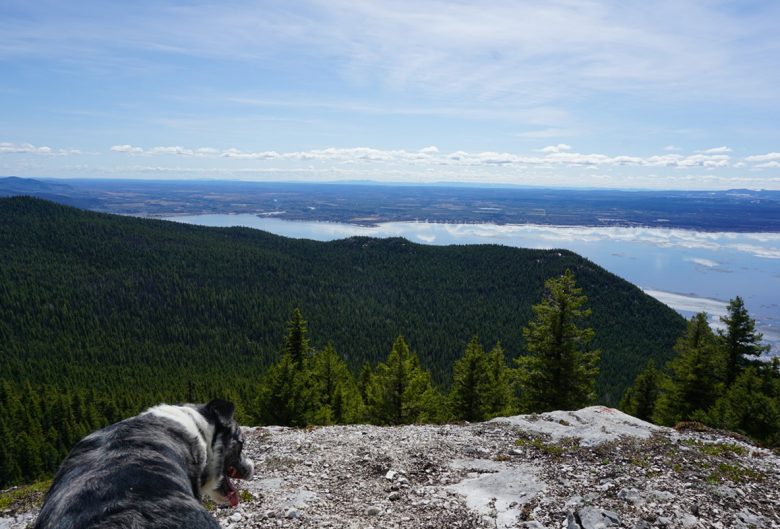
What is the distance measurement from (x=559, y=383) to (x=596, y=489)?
15.1 m

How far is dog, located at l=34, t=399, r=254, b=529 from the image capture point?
262cm

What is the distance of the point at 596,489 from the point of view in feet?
27.9

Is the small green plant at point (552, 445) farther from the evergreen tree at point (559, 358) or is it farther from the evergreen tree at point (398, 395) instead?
the evergreen tree at point (398, 395)

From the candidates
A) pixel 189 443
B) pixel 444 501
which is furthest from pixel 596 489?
pixel 189 443

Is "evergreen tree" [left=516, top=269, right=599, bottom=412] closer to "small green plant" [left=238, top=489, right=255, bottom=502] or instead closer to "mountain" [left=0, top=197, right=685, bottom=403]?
"small green plant" [left=238, top=489, right=255, bottom=502]

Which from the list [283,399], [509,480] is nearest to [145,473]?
[509,480]

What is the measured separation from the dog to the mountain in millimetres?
77011

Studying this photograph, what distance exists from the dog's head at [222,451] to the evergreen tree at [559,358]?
769 inches

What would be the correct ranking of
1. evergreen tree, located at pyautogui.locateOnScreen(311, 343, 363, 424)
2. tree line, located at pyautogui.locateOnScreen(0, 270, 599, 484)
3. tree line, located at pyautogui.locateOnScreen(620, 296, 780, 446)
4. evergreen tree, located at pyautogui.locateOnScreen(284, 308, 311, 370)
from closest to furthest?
1. tree line, located at pyautogui.locateOnScreen(0, 270, 599, 484)
2. tree line, located at pyautogui.locateOnScreen(620, 296, 780, 446)
3. evergreen tree, located at pyautogui.locateOnScreen(311, 343, 363, 424)
4. evergreen tree, located at pyautogui.locateOnScreen(284, 308, 311, 370)

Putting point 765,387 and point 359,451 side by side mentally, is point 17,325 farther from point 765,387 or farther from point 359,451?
point 765,387

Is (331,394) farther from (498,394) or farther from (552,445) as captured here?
→ (552,445)

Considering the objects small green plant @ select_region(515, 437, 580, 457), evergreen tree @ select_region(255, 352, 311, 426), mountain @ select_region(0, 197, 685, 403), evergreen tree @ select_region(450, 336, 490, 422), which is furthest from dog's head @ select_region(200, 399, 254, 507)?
mountain @ select_region(0, 197, 685, 403)

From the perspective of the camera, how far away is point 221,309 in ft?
438

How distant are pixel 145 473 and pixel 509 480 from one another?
817 centimetres
